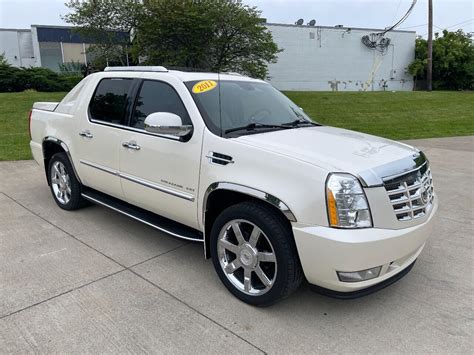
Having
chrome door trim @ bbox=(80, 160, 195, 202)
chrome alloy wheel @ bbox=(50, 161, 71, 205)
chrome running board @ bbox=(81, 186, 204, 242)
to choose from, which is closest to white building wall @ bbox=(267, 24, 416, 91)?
chrome alloy wheel @ bbox=(50, 161, 71, 205)

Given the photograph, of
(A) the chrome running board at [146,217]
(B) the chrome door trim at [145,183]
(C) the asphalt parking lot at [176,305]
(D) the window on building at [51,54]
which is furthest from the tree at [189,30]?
(C) the asphalt parking lot at [176,305]

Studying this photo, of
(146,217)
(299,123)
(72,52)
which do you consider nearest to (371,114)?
(299,123)

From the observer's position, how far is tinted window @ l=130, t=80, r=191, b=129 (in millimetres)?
3575

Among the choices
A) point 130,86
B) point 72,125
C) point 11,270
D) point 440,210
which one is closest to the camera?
point 11,270

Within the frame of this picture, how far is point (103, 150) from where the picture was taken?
427 cm

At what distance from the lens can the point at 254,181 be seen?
2873 millimetres

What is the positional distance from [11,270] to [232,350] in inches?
90.7

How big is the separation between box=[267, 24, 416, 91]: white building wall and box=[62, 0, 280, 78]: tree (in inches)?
536

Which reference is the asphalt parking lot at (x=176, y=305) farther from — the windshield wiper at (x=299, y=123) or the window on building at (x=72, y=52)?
the window on building at (x=72, y=52)

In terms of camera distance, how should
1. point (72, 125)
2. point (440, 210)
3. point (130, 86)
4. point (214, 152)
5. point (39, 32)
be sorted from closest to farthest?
point (214, 152) → point (130, 86) → point (72, 125) → point (440, 210) → point (39, 32)

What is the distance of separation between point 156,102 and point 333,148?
5.86 feet

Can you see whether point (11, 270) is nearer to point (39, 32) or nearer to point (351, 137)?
point (351, 137)

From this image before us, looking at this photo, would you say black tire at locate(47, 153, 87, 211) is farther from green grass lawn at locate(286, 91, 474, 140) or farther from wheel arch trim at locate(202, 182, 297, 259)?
green grass lawn at locate(286, 91, 474, 140)

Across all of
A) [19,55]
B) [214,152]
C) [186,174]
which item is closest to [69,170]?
[186,174]
